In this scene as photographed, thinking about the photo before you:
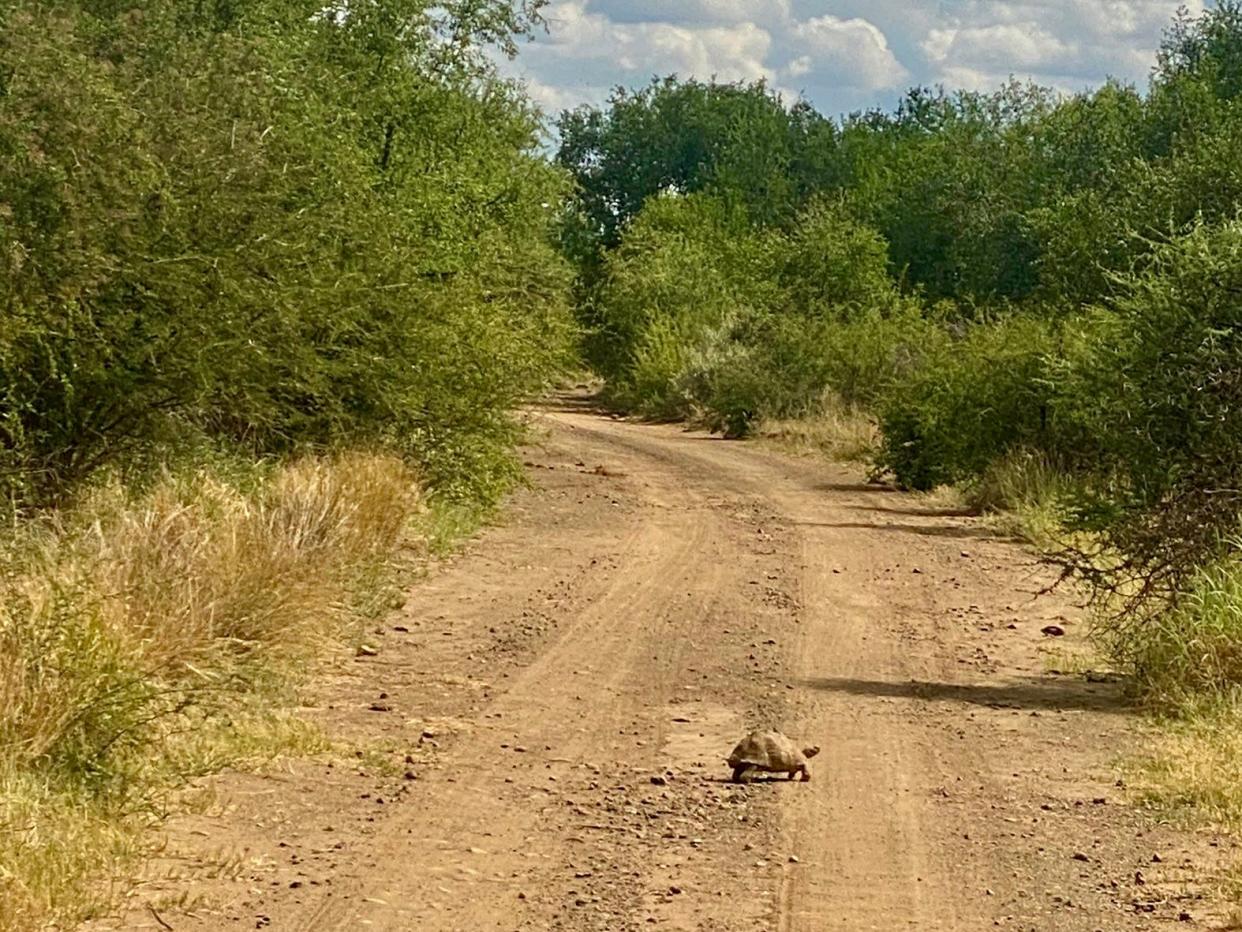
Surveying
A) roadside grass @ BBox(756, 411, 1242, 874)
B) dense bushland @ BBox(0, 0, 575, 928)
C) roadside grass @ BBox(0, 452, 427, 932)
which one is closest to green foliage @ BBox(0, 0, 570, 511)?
dense bushland @ BBox(0, 0, 575, 928)

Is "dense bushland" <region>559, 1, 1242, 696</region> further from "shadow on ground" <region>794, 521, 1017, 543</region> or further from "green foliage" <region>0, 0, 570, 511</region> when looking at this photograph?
"green foliage" <region>0, 0, 570, 511</region>

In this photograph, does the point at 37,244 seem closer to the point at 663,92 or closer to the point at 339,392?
the point at 339,392

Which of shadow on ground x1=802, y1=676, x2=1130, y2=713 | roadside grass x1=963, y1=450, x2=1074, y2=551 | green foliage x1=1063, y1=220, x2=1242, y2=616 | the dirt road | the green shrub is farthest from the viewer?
the green shrub

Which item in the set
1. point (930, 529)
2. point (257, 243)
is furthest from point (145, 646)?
point (930, 529)

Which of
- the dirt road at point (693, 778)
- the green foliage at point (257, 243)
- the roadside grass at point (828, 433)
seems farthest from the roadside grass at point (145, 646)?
the roadside grass at point (828, 433)

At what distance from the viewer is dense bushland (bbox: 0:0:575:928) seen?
8.07 meters

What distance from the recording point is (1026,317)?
84.7 ft

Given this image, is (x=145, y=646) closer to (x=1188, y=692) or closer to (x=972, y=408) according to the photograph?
(x=1188, y=692)

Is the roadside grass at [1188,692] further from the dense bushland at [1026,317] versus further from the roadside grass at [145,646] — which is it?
the roadside grass at [145,646]

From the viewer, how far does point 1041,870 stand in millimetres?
7324

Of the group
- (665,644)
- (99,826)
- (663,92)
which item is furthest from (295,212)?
(663,92)

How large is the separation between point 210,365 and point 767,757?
6481 millimetres

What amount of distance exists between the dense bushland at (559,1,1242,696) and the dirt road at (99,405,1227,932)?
1.03m

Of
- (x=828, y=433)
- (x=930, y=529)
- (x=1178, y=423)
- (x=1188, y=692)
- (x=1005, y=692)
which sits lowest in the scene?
(x=828, y=433)
